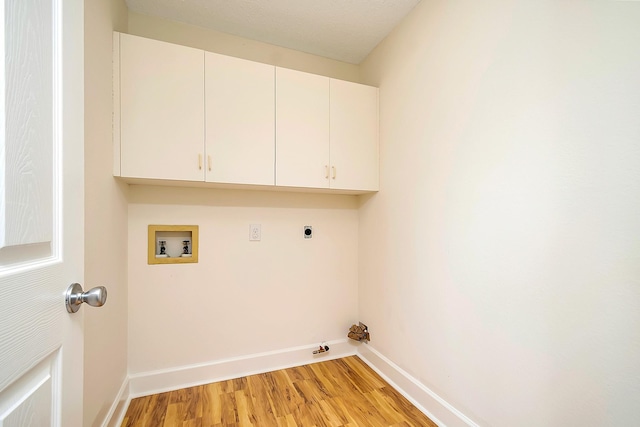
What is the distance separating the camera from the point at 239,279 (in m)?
1.92

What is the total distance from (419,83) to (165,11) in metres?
1.73

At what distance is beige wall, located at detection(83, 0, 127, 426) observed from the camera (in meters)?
1.10

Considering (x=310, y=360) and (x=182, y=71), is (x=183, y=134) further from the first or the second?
(x=310, y=360)

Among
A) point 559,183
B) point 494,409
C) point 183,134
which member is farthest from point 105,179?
point 494,409

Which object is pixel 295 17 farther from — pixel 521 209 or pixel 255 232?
pixel 521 209

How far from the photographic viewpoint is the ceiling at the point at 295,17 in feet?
5.27

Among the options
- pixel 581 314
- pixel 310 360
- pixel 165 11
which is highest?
pixel 165 11

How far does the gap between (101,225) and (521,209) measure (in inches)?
76.2

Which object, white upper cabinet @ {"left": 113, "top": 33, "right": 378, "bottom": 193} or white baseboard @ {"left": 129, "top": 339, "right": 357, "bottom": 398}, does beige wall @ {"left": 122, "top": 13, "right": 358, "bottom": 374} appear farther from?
white upper cabinet @ {"left": 113, "top": 33, "right": 378, "bottom": 193}

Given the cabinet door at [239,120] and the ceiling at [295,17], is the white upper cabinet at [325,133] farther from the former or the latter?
the ceiling at [295,17]

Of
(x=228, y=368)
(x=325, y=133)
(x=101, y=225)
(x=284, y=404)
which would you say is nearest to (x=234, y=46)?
(x=325, y=133)

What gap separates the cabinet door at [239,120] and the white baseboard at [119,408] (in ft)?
4.45

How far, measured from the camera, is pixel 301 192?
6.84ft

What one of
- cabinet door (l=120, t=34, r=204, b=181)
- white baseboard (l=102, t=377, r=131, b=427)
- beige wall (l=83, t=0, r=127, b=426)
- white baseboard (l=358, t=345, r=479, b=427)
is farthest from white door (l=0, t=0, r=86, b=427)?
white baseboard (l=358, t=345, r=479, b=427)
